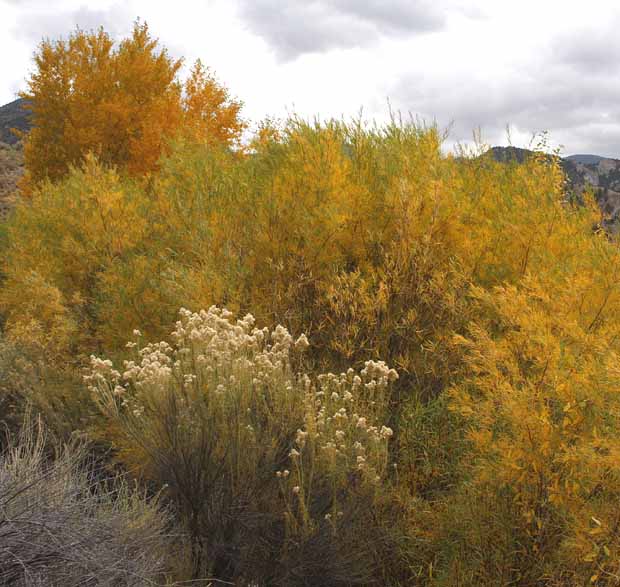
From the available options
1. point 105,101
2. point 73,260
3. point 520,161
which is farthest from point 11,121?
point 520,161

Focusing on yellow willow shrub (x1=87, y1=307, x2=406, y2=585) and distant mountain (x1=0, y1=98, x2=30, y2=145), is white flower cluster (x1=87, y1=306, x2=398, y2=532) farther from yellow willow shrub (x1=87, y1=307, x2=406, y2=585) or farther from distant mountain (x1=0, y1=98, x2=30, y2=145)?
distant mountain (x1=0, y1=98, x2=30, y2=145)

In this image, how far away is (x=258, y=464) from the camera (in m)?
Answer: 4.74

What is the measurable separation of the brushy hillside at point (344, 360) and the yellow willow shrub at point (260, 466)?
0.07ft

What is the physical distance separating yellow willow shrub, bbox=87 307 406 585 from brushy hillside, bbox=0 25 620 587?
0.07 ft

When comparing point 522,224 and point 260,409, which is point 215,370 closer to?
point 260,409

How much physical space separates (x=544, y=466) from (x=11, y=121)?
223 feet

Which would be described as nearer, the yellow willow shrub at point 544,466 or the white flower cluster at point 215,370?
the yellow willow shrub at point 544,466

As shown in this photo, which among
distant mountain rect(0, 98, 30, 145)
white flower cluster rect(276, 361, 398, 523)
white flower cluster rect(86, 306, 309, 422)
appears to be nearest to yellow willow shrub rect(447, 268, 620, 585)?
white flower cluster rect(276, 361, 398, 523)

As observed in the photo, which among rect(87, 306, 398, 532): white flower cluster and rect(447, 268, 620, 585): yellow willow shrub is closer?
rect(447, 268, 620, 585): yellow willow shrub

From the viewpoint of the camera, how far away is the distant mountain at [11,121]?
53.6 metres

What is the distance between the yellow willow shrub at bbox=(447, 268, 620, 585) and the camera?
3.72 metres

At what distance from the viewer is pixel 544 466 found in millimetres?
3979

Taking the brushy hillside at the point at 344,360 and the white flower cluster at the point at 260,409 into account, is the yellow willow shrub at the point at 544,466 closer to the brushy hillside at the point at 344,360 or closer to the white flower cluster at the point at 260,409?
the brushy hillside at the point at 344,360

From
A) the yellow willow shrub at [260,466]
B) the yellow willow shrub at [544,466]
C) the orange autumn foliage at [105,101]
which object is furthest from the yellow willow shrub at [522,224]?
the orange autumn foliage at [105,101]
